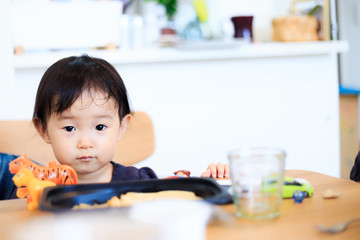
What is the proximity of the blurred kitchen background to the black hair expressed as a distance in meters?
0.70

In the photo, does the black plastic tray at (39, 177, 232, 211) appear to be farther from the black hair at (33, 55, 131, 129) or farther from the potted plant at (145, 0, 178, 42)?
the potted plant at (145, 0, 178, 42)

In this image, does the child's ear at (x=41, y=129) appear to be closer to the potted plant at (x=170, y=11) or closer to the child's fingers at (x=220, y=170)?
the child's fingers at (x=220, y=170)

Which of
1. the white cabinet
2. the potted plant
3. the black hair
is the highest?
the potted plant

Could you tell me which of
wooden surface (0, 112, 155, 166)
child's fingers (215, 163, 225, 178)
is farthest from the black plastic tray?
wooden surface (0, 112, 155, 166)

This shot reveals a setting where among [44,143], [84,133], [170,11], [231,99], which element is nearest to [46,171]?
[84,133]

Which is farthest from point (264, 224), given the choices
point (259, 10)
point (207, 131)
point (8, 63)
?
point (259, 10)

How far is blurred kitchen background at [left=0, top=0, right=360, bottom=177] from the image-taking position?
6.41ft

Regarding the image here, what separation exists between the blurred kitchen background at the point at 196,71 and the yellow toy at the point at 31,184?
1.06 m

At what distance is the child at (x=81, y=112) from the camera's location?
103cm

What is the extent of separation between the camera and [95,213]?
1.88 feet

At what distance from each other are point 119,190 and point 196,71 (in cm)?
143

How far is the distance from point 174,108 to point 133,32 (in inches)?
14.9

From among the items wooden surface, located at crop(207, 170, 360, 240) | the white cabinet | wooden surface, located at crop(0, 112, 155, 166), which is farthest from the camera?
the white cabinet

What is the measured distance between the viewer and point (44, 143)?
1413 mm
